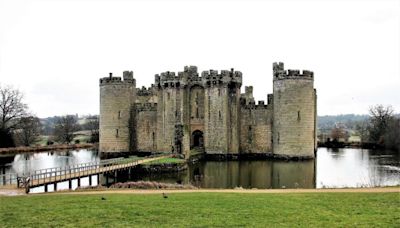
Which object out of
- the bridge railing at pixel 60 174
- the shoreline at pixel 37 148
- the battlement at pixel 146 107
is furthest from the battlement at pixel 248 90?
the shoreline at pixel 37 148

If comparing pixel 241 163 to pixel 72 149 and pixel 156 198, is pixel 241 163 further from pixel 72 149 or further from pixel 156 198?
pixel 72 149

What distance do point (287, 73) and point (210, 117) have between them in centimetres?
807

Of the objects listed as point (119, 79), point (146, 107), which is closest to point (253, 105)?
point (146, 107)

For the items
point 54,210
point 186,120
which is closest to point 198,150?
point 186,120

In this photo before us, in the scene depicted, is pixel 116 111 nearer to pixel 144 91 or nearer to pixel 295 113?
pixel 144 91

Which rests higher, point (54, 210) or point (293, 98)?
point (293, 98)

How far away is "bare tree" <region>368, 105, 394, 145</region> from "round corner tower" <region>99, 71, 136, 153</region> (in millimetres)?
33835

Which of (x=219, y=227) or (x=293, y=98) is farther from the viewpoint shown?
(x=293, y=98)

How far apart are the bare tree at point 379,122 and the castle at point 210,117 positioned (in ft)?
79.7

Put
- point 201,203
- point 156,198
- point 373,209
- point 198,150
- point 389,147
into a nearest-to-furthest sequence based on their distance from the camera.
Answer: point 373,209 < point 201,203 < point 156,198 < point 198,150 < point 389,147

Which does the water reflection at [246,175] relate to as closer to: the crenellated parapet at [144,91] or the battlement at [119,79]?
the battlement at [119,79]

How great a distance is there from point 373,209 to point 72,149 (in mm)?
50246

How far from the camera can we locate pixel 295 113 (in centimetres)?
3925

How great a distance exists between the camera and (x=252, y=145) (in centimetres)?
4228
